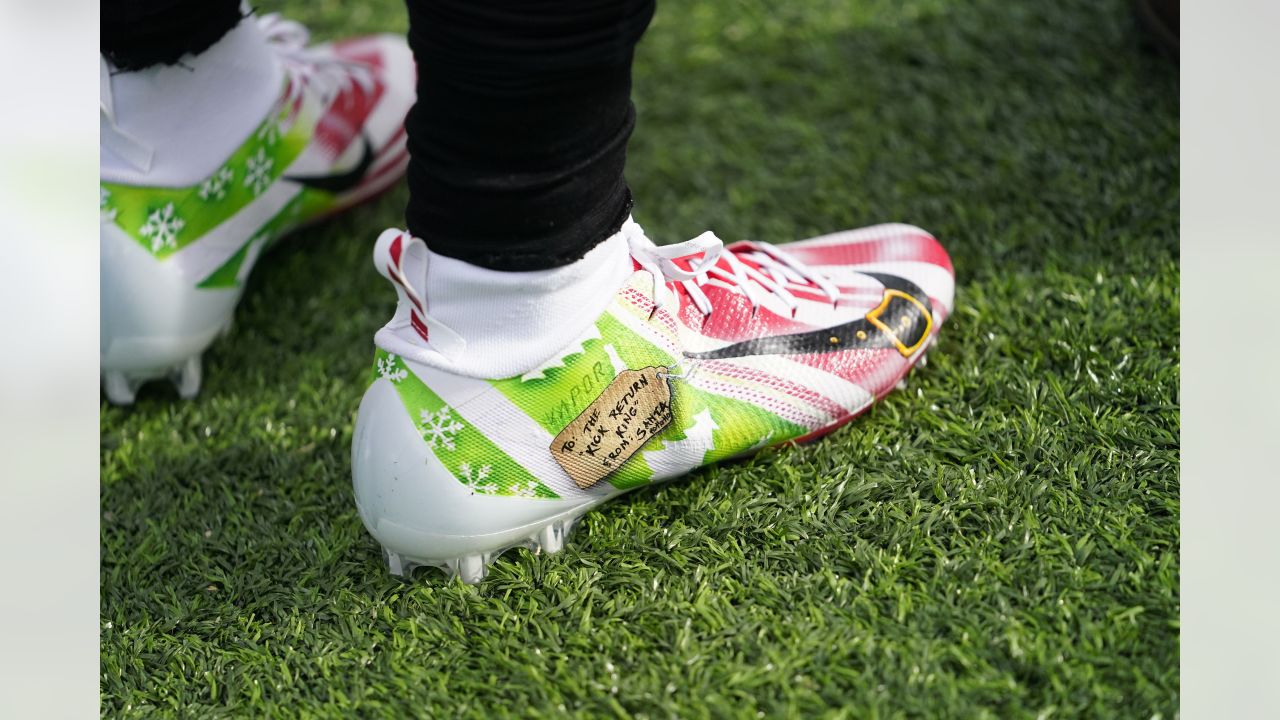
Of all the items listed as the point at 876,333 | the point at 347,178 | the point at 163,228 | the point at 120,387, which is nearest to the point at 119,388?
the point at 120,387

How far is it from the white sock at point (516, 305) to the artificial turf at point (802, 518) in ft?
0.72

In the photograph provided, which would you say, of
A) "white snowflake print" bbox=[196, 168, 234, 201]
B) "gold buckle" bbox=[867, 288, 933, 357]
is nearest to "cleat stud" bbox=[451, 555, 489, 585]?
"gold buckle" bbox=[867, 288, 933, 357]

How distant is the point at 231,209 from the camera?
140 cm

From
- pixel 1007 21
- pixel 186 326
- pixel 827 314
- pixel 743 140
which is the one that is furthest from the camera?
pixel 1007 21

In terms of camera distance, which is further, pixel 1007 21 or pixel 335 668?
pixel 1007 21

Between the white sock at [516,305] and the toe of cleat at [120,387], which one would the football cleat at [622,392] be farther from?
the toe of cleat at [120,387]

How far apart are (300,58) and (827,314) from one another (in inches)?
34.9

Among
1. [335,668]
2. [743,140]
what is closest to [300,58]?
[743,140]

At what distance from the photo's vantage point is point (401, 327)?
40.1 inches

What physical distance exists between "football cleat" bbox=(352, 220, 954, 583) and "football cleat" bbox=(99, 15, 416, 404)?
44 cm

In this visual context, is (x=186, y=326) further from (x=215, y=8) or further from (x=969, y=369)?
(x=969, y=369)

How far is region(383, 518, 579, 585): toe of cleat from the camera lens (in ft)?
3.49

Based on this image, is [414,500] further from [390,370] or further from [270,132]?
[270,132]

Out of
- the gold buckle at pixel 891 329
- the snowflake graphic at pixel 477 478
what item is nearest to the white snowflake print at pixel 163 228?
the snowflake graphic at pixel 477 478
